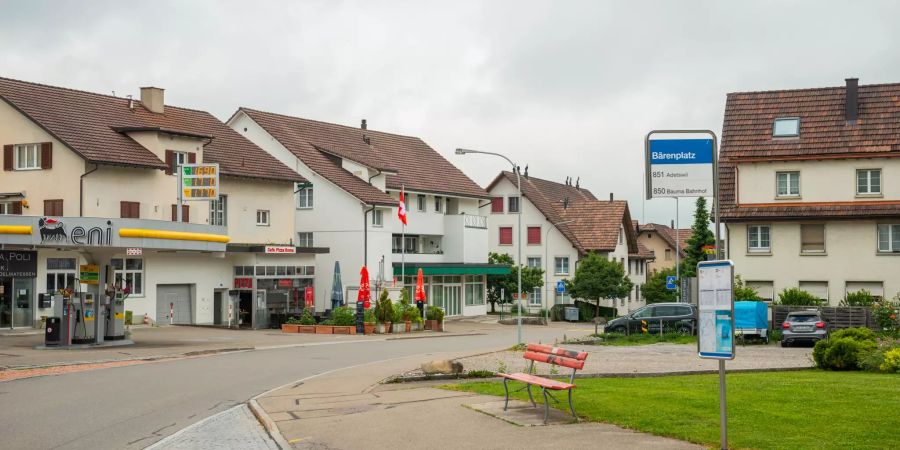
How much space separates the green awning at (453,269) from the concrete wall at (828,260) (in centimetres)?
1948

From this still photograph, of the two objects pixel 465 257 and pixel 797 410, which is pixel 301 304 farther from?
pixel 797 410

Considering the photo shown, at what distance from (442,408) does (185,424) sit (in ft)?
13.1

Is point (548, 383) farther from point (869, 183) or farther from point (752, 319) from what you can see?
point (869, 183)

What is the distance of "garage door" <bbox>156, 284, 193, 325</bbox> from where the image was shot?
153 feet

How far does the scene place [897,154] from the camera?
4388 cm

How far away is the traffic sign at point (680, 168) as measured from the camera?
40.1ft

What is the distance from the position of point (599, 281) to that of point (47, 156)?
37496 millimetres

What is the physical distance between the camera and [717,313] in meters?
11.4

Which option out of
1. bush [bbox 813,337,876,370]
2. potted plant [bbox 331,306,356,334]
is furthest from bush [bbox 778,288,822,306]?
potted plant [bbox 331,306,356,334]

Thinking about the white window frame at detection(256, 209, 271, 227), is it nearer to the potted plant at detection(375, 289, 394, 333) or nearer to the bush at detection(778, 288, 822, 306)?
the potted plant at detection(375, 289, 394, 333)

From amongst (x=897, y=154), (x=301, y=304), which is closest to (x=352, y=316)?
(x=301, y=304)

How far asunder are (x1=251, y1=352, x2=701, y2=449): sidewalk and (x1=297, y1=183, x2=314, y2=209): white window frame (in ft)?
125

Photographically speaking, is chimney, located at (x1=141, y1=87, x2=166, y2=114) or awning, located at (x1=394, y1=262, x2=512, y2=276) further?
awning, located at (x1=394, y1=262, x2=512, y2=276)

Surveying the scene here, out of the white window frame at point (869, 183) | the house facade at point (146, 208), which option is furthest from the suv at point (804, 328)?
the house facade at point (146, 208)
